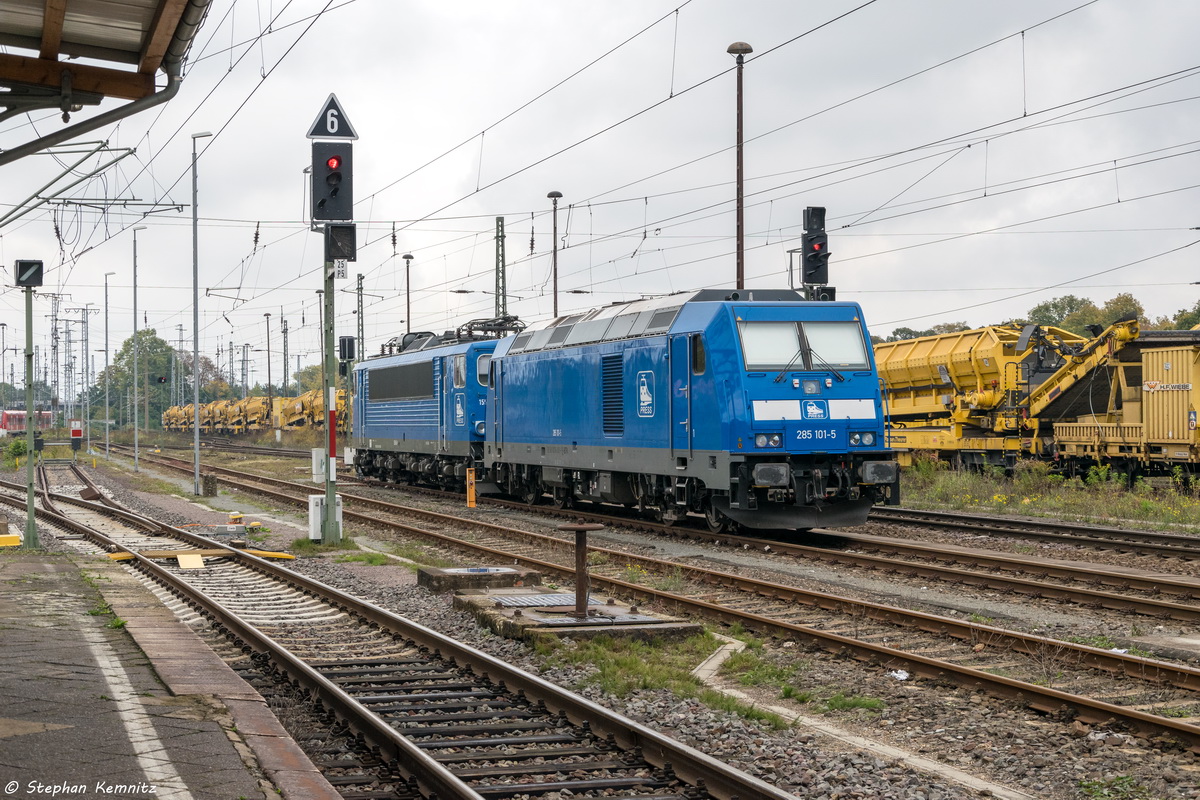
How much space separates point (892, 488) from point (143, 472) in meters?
34.7

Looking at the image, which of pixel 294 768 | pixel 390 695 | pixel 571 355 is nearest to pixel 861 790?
pixel 294 768

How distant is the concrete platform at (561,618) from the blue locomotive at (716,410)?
17.9 ft

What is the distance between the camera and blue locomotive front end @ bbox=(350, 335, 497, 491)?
87.7 ft

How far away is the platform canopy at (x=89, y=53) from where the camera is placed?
6691 millimetres

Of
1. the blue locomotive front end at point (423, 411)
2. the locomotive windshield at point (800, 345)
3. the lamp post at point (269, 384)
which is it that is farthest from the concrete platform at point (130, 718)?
the lamp post at point (269, 384)

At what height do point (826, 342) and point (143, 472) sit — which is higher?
point (826, 342)

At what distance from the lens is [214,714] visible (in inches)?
266

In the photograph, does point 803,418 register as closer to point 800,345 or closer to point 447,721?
point 800,345

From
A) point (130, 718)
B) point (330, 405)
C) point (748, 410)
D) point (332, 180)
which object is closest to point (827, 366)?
point (748, 410)

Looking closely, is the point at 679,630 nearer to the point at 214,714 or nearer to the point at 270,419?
the point at 214,714

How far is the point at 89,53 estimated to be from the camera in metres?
7.42

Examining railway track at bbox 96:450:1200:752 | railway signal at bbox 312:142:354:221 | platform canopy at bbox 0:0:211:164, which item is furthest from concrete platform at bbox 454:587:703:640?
railway signal at bbox 312:142:354:221

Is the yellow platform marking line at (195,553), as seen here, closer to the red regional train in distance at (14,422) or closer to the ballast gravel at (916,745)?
the ballast gravel at (916,745)

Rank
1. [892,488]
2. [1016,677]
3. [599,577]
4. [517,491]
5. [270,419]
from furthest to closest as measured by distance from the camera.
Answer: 1. [270,419]
2. [517,491]
3. [892,488]
4. [599,577]
5. [1016,677]
